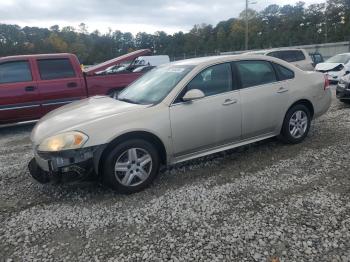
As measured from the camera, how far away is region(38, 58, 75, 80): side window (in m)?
7.64

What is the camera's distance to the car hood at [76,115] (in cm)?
386

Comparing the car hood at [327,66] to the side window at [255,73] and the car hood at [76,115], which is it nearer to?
the side window at [255,73]

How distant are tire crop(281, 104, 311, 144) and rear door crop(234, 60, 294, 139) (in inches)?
7.3

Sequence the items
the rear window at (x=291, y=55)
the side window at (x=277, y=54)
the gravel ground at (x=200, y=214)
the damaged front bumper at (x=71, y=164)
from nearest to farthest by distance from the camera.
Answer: the gravel ground at (x=200, y=214) < the damaged front bumper at (x=71, y=164) < the side window at (x=277, y=54) < the rear window at (x=291, y=55)

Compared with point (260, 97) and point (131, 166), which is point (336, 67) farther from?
point (131, 166)

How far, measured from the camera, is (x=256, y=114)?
482 cm

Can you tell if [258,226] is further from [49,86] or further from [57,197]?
[49,86]

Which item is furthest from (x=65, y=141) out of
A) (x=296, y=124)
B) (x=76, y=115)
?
(x=296, y=124)

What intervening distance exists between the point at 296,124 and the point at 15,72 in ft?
19.6

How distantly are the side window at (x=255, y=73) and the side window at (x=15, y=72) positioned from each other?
4974 millimetres

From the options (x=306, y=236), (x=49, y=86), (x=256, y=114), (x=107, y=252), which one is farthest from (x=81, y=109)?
(x=49, y=86)

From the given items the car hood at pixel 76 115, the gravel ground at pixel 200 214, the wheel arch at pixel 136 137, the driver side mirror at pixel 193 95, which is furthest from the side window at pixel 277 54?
the wheel arch at pixel 136 137

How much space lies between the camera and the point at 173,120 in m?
4.12

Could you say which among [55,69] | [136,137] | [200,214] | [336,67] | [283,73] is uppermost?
[55,69]
